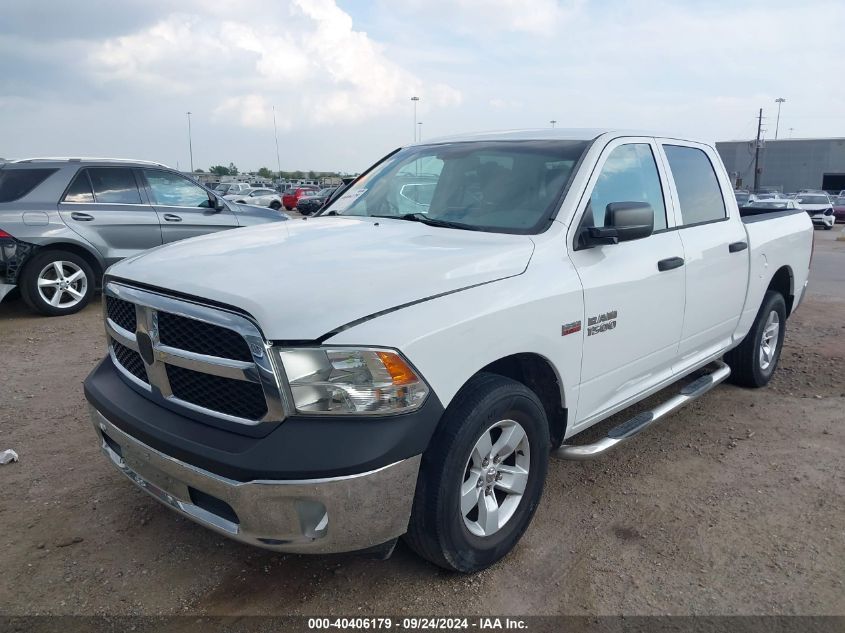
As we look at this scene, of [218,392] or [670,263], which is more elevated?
[670,263]

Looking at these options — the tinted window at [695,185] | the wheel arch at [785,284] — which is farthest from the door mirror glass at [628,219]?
the wheel arch at [785,284]

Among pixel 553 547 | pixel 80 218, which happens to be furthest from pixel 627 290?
pixel 80 218

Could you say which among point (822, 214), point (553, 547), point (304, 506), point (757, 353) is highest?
point (304, 506)

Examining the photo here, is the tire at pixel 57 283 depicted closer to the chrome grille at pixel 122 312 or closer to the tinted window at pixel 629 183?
the chrome grille at pixel 122 312

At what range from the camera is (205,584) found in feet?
9.11

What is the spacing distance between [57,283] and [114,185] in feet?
4.50

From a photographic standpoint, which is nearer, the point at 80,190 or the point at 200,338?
the point at 200,338

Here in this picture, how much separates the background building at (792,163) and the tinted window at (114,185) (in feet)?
234

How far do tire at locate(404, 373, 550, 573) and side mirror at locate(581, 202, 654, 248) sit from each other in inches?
33.2

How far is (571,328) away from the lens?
3.01 m

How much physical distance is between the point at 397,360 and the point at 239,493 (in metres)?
0.70

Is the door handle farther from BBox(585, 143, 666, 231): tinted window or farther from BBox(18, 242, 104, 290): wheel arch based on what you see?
BBox(18, 242, 104, 290): wheel arch

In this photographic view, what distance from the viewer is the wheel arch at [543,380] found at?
296 cm

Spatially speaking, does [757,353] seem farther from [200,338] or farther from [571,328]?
[200,338]
